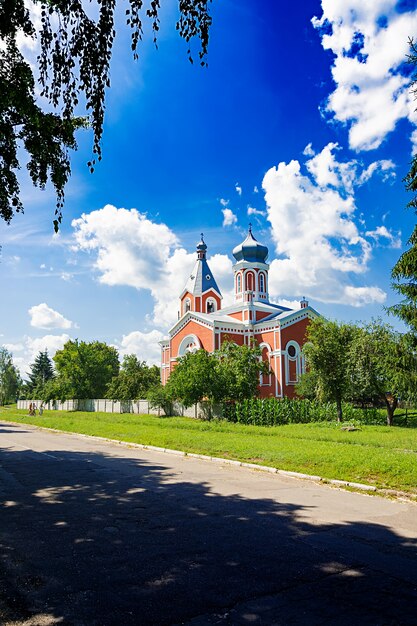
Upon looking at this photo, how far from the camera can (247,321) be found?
41.8 metres

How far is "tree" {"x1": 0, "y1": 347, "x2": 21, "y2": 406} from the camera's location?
7388 cm

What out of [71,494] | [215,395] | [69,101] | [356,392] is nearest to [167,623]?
[71,494]

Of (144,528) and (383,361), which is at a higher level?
(383,361)

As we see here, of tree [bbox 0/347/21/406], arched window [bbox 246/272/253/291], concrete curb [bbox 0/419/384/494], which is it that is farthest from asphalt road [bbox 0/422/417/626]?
tree [bbox 0/347/21/406]

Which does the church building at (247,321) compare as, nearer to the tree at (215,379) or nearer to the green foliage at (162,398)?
the tree at (215,379)

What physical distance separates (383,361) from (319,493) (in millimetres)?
15532

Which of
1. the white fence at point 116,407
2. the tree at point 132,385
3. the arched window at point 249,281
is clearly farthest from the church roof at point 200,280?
the white fence at point 116,407

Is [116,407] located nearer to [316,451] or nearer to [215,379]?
[215,379]

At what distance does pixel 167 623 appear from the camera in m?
3.67

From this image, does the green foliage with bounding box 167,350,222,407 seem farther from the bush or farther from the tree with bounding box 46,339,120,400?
the tree with bounding box 46,339,120,400

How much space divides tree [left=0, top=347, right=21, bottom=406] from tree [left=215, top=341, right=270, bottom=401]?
186 feet

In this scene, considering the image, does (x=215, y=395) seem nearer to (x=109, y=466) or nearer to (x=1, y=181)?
(x=109, y=466)

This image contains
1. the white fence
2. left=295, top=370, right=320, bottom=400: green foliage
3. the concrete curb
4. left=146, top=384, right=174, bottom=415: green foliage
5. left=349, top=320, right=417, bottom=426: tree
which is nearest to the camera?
the concrete curb

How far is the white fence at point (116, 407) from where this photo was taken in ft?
93.4
